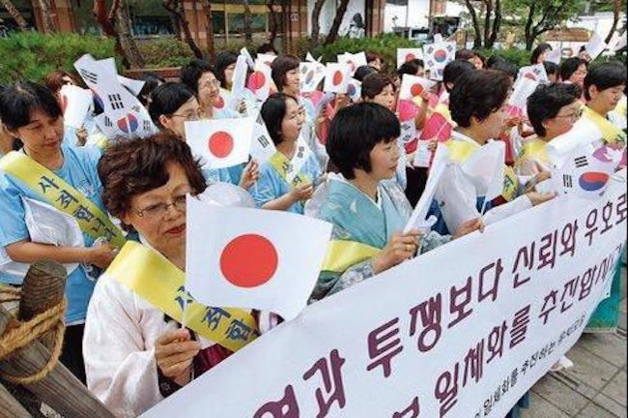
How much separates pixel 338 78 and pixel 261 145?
2.22 meters

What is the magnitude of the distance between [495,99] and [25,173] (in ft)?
7.20

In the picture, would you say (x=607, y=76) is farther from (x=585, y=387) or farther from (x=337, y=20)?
(x=337, y=20)

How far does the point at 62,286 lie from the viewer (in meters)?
0.87

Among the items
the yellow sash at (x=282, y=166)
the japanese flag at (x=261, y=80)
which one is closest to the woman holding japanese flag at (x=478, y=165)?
the yellow sash at (x=282, y=166)

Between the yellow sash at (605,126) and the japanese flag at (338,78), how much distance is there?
84.6 inches

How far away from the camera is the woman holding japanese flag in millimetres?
1828

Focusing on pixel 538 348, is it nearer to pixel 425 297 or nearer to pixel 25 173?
pixel 425 297

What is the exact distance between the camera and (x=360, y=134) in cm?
185

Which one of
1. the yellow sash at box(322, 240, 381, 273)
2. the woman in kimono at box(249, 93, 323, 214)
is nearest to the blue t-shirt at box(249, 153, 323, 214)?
the woman in kimono at box(249, 93, 323, 214)

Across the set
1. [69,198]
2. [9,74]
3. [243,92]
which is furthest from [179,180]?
[9,74]

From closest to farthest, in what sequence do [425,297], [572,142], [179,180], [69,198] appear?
[179,180] → [425,297] → [69,198] → [572,142]

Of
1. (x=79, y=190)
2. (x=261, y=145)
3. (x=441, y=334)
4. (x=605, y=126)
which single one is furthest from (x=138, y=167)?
(x=605, y=126)

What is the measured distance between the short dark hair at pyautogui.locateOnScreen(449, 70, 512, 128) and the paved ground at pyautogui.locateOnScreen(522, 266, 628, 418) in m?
1.40

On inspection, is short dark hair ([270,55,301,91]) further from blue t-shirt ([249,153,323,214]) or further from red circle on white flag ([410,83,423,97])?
blue t-shirt ([249,153,323,214])
